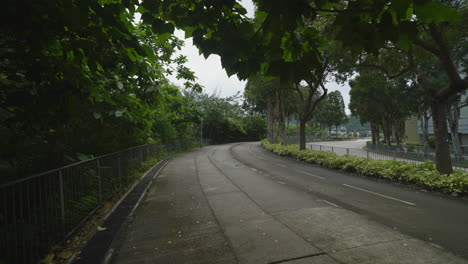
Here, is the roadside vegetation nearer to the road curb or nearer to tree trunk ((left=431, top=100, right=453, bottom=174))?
the road curb

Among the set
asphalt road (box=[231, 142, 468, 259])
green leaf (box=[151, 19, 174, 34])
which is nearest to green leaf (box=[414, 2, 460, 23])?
green leaf (box=[151, 19, 174, 34])

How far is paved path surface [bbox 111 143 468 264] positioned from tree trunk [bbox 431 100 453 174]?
1.96 m

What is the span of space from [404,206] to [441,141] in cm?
481

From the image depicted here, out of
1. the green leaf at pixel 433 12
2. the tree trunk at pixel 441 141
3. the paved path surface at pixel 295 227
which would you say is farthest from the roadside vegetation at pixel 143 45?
the tree trunk at pixel 441 141

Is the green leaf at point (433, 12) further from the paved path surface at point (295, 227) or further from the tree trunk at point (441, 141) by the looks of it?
the tree trunk at point (441, 141)

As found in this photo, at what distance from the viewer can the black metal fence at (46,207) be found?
3.36m

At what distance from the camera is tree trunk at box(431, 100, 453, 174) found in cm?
981

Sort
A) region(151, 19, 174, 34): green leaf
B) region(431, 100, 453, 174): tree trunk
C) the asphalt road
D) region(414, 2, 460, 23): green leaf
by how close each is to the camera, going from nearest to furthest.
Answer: region(414, 2, 460, 23): green leaf < region(151, 19, 174, 34): green leaf < the asphalt road < region(431, 100, 453, 174): tree trunk

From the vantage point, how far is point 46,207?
4.18 meters

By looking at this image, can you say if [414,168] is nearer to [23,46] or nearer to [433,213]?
[433,213]

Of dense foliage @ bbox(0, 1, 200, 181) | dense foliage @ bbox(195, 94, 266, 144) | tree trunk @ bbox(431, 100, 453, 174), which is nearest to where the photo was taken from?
dense foliage @ bbox(0, 1, 200, 181)

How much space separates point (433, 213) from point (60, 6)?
8.79 m

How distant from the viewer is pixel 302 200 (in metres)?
7.75

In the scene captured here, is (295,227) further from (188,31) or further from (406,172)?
(406,172)
